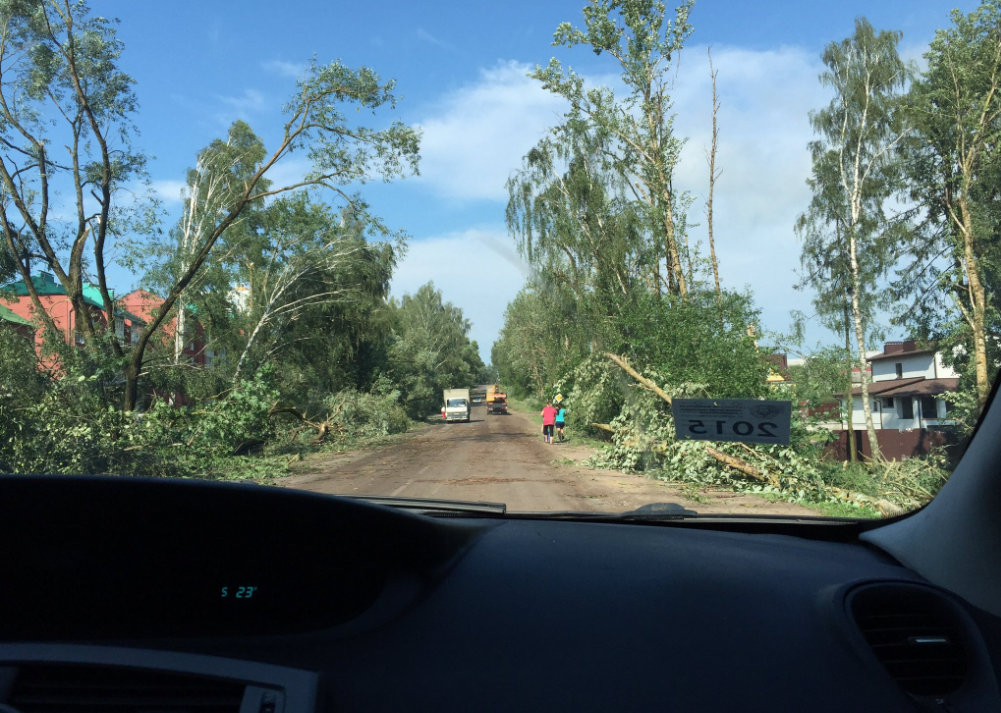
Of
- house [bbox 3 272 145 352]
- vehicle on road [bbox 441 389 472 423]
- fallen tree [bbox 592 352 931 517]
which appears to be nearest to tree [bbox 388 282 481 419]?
vehicle on road [bbox 441 389 472 423]

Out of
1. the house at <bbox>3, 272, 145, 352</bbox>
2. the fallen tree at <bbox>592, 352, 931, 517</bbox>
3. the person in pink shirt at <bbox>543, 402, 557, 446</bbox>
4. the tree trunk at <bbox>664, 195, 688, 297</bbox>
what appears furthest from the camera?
the person in pink shirt at <bbox>543, 402, 557, 446</bbox>

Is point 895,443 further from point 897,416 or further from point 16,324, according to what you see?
point 16,324

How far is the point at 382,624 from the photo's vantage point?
1.86 meters

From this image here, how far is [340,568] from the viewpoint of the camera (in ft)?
6.50

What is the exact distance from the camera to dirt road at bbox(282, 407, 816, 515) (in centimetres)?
599

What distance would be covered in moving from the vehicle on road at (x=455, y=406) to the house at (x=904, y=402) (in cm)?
3427

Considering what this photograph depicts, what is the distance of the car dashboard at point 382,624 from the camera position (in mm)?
1606

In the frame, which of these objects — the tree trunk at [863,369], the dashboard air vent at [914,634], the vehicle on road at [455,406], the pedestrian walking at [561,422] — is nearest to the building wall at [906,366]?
the tree trunk at [863,369]

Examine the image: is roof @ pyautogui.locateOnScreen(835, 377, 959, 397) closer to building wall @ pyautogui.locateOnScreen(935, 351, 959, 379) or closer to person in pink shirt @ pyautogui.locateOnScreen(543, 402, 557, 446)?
building wall @ pyautogui.locateOnScreen(935, 351, 959, 379)

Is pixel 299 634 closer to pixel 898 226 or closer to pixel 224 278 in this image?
pixel 898 226

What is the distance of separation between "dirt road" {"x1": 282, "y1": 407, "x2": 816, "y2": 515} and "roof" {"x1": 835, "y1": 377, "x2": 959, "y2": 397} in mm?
1006

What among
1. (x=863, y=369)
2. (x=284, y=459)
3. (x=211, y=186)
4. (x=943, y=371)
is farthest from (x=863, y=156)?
(x=211, y=186)

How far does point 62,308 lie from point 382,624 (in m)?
14.1

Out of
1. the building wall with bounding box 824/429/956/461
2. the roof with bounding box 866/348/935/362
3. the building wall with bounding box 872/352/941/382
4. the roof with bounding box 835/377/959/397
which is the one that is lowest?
the building wall with bounding box 824/429/956/461
